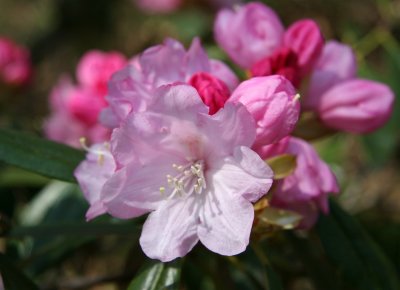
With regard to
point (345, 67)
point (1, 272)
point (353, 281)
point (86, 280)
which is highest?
point (345, 67)

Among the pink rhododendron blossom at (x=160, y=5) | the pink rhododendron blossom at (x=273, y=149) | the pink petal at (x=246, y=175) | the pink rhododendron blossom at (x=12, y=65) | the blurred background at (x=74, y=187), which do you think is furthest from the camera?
the pink rhododendron blossom at (x=160, y=5)

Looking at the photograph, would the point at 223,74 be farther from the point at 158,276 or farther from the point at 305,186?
the point at 158,276

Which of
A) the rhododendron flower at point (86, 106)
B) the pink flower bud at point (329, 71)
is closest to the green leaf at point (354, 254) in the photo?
the pink flower bud at point (329, 71)

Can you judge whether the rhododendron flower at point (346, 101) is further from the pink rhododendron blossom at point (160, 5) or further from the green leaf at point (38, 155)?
the pink rhododendron blossom at point (160, 5)

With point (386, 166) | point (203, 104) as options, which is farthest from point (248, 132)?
point (386, 166)

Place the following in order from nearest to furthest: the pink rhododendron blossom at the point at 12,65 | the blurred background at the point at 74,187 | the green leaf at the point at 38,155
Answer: the green leaf at the point at 38,155, the blurred background at the point at 74,187, the pink rhododendron blossom at the point at 12,65

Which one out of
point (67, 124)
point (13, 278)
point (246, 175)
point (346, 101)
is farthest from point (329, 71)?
point (67, 124)

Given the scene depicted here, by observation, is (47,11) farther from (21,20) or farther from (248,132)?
(248,132)
